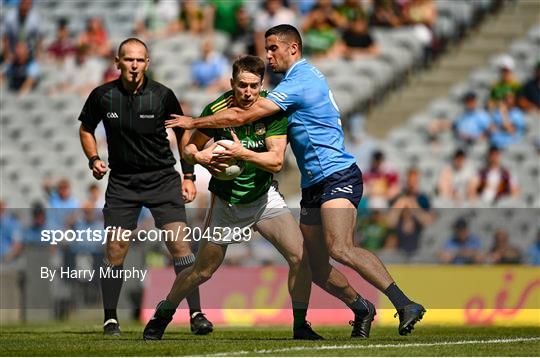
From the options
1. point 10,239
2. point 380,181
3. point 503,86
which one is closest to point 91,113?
point 10,239

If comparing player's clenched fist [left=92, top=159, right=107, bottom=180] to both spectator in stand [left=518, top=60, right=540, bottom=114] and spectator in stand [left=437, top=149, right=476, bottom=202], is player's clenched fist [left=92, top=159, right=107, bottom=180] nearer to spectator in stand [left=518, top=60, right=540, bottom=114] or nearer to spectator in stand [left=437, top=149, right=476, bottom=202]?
spectator in stand [left=437, top=149, right=476, bottom=202]

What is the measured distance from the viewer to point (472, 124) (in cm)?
2155

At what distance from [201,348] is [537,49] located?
13.3 metres

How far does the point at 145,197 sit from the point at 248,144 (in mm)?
1750

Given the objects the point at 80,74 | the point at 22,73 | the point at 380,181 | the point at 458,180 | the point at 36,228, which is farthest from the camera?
the point at 22,73

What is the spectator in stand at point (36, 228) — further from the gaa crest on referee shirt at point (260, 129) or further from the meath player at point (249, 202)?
the gaa crest on referee shirt at point (260, 129)

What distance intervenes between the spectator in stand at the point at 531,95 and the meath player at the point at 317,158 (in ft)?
33.2

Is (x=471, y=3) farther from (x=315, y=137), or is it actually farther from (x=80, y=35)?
(x=315, y=137)

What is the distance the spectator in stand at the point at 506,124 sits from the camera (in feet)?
69.6

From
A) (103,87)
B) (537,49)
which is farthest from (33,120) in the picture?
(103,87)

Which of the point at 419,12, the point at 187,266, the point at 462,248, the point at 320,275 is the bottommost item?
the point at 462,248

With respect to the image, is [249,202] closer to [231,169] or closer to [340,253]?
[231,169]

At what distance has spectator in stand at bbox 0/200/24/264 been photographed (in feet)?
64.3

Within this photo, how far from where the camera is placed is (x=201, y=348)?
11.0 meters
